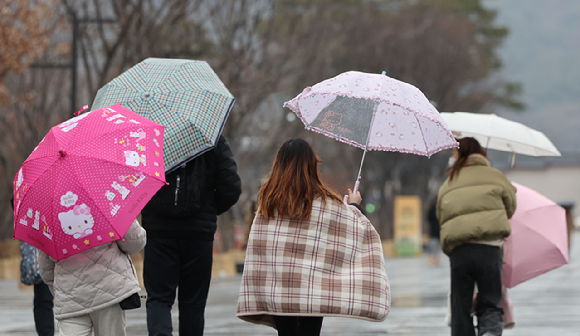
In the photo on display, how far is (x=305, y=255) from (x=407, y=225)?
96.1 feet

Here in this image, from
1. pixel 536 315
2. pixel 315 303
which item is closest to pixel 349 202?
pixel 315 303

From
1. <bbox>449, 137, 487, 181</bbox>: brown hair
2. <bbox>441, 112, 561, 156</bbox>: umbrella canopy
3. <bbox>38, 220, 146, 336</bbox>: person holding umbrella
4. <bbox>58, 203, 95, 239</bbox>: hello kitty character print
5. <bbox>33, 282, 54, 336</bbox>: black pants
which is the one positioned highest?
<bbox>441, 112, 561, 156</bbox>: umbrella canopy

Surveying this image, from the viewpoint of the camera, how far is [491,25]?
1871 inches

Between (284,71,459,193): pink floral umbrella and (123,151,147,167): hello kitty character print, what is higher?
(284,71,459,193): pink floral umbrella

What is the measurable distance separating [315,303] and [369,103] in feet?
5.57

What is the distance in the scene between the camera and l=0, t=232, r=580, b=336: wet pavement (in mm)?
9641

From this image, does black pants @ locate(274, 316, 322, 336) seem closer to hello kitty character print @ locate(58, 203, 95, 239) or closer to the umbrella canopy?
hello kitty character print @ locate(58, 203, 95, 239)

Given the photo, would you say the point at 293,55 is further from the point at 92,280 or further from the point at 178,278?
the point at 92,280

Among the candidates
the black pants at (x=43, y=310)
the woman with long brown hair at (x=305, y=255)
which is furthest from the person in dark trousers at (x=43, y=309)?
the woman with long brown hair at (x=305, y=255)

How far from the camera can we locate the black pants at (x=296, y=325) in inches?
201

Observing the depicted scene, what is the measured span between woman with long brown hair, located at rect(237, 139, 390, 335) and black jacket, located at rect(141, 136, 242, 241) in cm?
109

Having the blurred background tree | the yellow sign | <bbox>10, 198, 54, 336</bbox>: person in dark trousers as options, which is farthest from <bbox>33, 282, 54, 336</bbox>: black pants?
the yellow sign

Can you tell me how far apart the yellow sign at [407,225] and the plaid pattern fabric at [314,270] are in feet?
94.7

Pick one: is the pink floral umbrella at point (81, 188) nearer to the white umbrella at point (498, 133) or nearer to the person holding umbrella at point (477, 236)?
the person holding umbrella at point (477, 236)
